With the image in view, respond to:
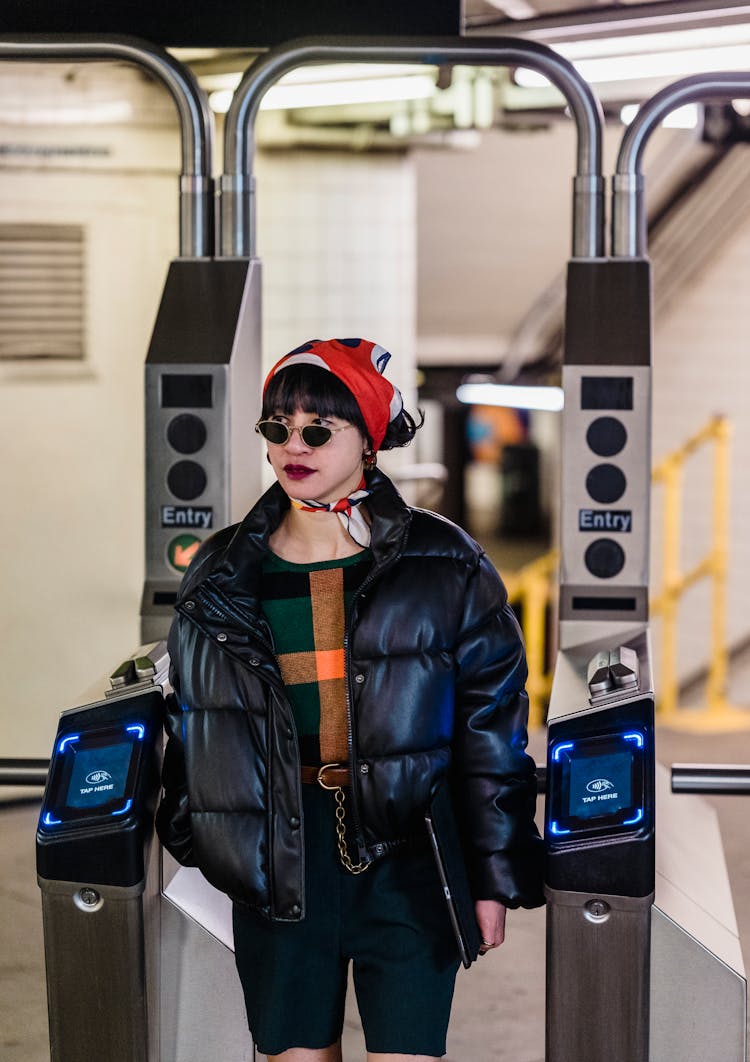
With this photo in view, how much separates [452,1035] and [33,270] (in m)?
2.53

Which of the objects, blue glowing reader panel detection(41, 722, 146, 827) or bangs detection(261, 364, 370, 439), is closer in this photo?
bangs detection(261, 364, 370, 439)

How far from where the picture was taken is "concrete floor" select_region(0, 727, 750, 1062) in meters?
2.51

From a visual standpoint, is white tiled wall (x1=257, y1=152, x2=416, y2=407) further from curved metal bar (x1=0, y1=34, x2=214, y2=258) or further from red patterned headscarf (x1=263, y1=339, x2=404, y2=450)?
red patterned headscarf (x1=263, y1=339, x2=404, y2=450)

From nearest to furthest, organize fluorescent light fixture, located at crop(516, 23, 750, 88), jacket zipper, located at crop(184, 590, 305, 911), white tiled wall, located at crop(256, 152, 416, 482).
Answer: jacket zipper, located at crop(184, 590, 305, 911), fluorescent light fixture, located at crop(516, 23, 750, 88), white tiled wall, located at crop(256, 152, 416, 482)

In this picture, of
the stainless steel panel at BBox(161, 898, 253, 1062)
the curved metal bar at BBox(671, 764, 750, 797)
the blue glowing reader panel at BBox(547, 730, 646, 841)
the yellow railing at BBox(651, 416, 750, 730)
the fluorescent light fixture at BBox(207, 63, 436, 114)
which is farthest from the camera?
the yellow railing at BBox(651, 416, 750, 730)

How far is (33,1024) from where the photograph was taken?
2.56 m

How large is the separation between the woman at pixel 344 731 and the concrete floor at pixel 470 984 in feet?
3.32

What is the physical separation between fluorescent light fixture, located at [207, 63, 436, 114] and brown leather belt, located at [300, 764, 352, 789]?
2376 mm

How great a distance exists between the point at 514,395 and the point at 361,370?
4360 millimetres

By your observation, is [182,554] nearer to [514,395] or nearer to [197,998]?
[197,998]

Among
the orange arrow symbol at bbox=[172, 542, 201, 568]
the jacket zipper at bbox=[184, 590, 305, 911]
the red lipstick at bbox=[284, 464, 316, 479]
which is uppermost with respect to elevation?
the red lipstick at bbox=[284, 464, 316, 479]

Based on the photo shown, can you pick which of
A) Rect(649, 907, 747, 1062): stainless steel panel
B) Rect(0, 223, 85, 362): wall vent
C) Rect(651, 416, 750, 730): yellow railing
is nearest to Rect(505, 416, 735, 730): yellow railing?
Rect(651, 416, 750, 730): yellow railing

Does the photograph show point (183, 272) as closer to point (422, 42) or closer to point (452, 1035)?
point (422, 42)

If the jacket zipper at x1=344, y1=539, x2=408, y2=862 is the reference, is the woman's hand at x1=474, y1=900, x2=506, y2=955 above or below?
below
